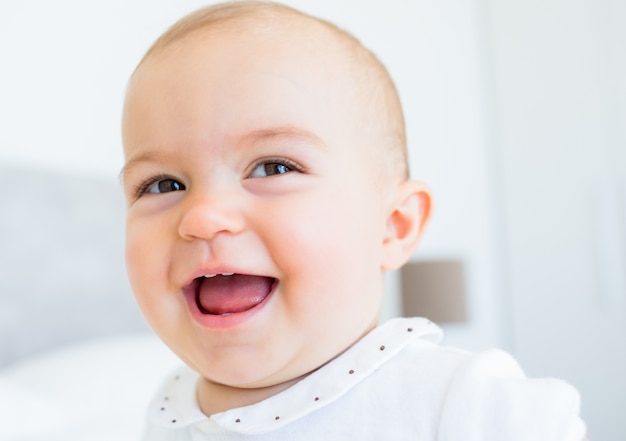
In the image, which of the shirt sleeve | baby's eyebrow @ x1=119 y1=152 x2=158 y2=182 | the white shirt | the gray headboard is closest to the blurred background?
the gray headboard

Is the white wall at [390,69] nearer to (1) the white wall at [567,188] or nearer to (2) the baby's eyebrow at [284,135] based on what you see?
(1) the white wall at [567,188]

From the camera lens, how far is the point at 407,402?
70 cm

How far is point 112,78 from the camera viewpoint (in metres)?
2.12

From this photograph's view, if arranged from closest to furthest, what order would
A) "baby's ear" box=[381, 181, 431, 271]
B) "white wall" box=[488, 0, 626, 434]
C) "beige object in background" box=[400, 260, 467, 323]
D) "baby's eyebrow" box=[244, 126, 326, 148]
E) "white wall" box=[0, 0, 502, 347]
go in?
1. "baby's eyebrow" box=[244, 126, 326, 148]
2. "baby's ear" box=[381, 181, 431, 271]
3. "white wall" box=[0, 0, 502, 347]
4. "white wall" box=[488, 0, 626, 434]
5. "beige object in background" box=[400, 260, 467, 323]

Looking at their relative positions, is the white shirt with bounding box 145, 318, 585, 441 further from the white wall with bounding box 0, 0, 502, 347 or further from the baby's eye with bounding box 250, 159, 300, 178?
the white wall with bounding box 0, 0, 502, 347

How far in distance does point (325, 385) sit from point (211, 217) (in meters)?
0.23

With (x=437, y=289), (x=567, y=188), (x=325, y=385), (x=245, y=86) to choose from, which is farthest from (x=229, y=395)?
(x=567, y=188)

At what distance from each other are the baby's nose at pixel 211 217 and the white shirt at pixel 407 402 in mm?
210

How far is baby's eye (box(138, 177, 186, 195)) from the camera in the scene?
2.58 feet

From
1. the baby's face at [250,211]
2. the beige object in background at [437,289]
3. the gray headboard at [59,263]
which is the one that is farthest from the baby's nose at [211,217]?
the beige object in background at [437,289]

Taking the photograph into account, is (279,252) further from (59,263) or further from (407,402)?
(59,263)

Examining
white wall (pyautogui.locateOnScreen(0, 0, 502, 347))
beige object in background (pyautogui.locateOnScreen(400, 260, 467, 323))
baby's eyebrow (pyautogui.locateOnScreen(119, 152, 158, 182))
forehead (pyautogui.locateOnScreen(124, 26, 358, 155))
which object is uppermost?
white wall (pyautogui.locateOnScreen(0, 0, 502, 347))

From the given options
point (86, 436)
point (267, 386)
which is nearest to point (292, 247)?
point (267, 386)

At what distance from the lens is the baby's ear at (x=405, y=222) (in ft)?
2.87
